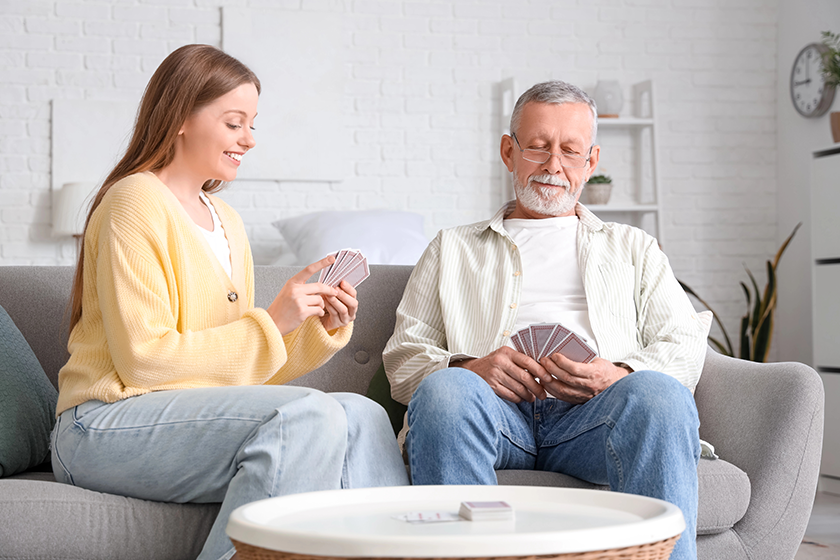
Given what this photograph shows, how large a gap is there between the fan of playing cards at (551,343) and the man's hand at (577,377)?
0.06 feet

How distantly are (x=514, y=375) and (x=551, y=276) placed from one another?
413mm

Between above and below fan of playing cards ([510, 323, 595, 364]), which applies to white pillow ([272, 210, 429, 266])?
above

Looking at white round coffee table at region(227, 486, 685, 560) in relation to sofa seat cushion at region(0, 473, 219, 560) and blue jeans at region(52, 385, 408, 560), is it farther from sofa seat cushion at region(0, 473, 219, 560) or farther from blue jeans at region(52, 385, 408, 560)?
sofa seat cushion at region(0, 473, 219, 560)

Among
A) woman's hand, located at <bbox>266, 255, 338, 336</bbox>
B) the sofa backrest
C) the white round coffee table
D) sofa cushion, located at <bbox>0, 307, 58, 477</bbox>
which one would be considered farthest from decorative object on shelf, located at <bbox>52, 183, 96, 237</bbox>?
the white round coffee table

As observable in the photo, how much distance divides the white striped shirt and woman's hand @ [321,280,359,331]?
0.75 ft

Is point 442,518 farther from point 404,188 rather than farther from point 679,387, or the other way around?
point 404,188

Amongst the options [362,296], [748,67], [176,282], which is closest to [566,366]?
[362,296]

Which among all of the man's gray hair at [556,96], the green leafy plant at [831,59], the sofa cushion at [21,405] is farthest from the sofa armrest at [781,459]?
the green leafy plant at [831,59]

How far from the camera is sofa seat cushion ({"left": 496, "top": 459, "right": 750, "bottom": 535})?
1.73m

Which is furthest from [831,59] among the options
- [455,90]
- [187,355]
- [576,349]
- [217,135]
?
[187,355]

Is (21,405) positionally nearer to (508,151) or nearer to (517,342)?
(517,342)

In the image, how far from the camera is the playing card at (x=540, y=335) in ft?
5.89

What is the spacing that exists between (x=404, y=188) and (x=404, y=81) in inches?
23.2

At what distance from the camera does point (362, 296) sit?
2266 mm
